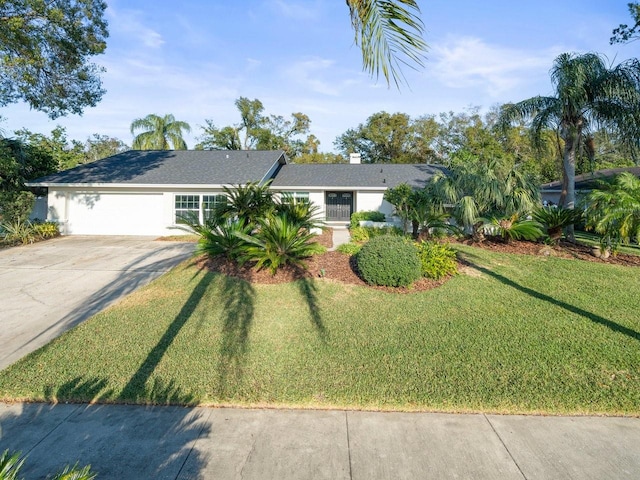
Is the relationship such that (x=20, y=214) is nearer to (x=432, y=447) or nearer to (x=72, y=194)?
(x=72, y=194)

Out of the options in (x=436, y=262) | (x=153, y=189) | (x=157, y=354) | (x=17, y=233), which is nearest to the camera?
(x=157, y=354)

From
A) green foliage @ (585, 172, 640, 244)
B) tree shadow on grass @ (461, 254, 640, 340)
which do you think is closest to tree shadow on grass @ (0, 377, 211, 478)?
tree shadow on grass @ (461, 254, 640, 340)

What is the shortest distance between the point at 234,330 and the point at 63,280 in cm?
551

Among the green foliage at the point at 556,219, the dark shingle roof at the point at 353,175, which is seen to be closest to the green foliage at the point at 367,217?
the dark shingle roof at the point at 353,175

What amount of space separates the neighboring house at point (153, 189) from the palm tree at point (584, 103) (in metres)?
7.30

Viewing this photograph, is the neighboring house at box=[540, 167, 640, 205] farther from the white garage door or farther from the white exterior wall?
the white garage door

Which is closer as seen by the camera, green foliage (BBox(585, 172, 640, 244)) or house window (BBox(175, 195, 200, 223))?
green foliage (BBox(585, 172, 640, 244))

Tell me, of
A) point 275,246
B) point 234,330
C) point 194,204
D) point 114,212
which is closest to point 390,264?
point 275,246

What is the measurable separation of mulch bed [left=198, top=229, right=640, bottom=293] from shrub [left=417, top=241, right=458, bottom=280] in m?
0.17

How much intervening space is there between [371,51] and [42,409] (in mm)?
4524

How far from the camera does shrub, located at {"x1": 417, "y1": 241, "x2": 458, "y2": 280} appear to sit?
786cm

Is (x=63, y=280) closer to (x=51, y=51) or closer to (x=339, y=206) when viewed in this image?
(x=51, y=51)

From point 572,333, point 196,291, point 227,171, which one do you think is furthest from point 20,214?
point 572,333

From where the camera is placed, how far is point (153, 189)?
52.3ft
